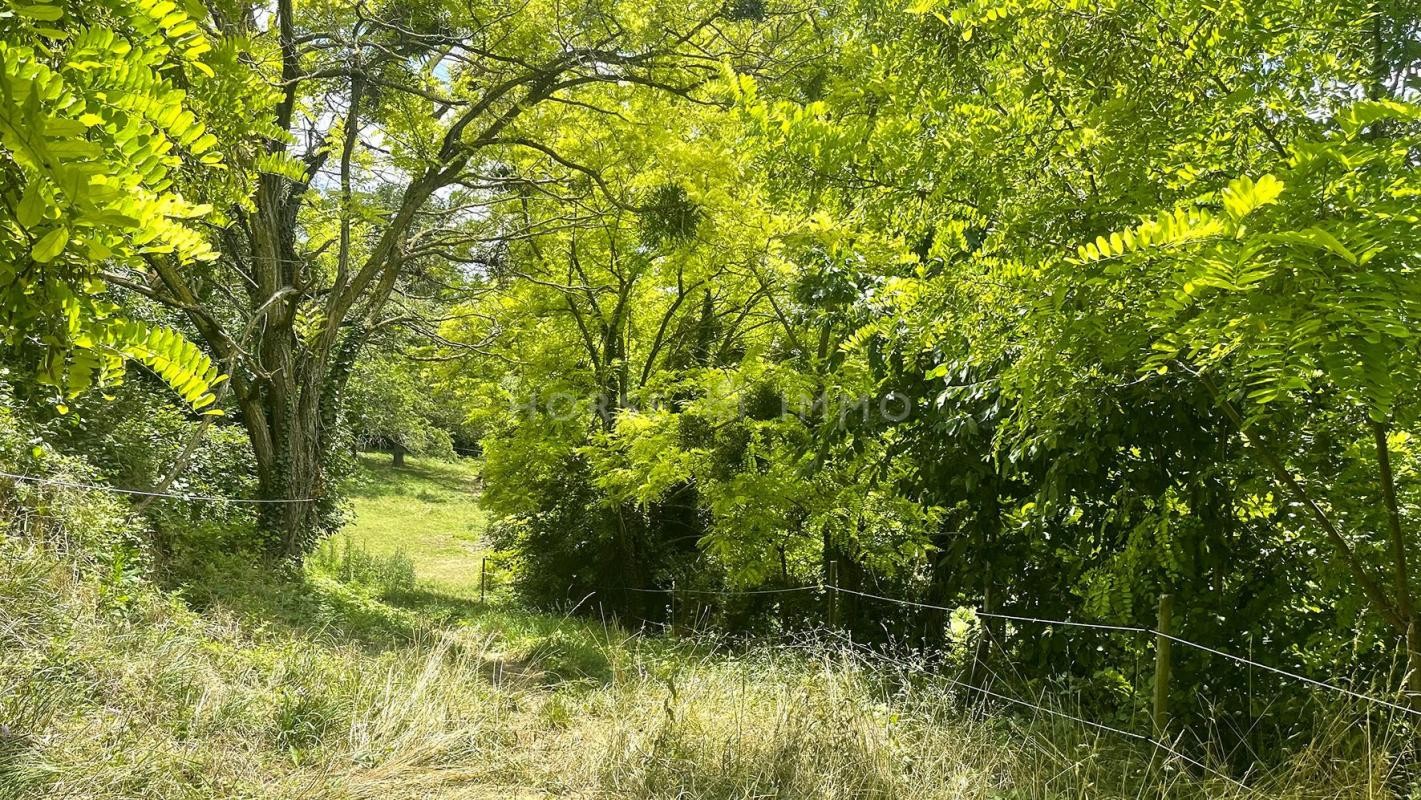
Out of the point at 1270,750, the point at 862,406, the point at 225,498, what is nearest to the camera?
the point at 1270,750

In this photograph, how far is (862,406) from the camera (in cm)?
506

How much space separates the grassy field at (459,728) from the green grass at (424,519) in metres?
6.61

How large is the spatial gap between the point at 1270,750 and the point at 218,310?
10.8m

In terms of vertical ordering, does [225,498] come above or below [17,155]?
below

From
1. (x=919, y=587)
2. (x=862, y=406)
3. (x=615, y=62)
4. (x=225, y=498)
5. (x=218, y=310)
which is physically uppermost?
(x=615, y=62)

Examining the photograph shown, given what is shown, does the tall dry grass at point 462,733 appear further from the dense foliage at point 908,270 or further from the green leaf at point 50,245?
the green leaf at point 50,245

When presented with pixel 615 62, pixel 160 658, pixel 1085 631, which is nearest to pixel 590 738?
pixel 160 658

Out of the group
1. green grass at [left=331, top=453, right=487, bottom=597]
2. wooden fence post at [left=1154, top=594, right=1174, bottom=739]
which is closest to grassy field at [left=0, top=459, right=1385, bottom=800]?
wooden fence post at [left=1154, top=594, right=1174, bottom=739]

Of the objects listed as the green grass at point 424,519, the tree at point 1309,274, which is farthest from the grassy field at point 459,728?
the green grass at point 424,519

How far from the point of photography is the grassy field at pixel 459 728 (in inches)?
114

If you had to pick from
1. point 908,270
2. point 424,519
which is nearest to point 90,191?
point 908,270

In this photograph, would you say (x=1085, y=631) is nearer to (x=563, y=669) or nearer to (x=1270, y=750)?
(x=1270, y=750)

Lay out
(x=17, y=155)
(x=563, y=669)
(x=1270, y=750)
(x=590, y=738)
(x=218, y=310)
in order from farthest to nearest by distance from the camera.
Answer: (x=218, y=310)
(x=563, y=669)
(x=590, y=738)
(x=1270, y=750)
(x=17, y=155)

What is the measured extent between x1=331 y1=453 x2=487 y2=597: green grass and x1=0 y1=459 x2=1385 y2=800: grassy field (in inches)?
260
